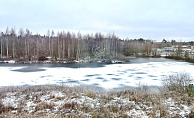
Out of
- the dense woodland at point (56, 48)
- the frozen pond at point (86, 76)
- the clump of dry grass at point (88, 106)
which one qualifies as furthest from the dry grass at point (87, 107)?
the dense woodland at point (56, 48)

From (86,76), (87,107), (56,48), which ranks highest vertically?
(56,48)

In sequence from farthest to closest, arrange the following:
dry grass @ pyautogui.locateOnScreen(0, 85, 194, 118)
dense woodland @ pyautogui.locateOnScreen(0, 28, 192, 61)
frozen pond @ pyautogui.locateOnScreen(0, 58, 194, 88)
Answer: dense woodland @ pyautogui.locateOnScreen(0, 28, 192, 61)
frozen pond @ pyautogui.locateOnScreen(0, 58, 194, 88)
dry grass @ pyautogui.locateOnScreen(0, 85, 194, 118)

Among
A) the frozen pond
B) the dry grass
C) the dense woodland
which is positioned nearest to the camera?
the dry grass

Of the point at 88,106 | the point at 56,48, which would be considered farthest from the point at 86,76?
the point at 56,48

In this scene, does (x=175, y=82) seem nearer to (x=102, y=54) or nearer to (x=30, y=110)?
(x=30, y=110)

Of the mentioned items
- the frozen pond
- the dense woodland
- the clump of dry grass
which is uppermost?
the dense woodland

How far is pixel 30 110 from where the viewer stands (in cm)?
543

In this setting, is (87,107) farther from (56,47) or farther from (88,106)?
(56,47)

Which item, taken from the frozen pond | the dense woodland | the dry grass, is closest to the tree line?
the dense woodland

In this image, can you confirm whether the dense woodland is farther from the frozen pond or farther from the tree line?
the frozen pond

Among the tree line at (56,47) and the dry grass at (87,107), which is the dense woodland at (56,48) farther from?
the dry grass at (87,107)

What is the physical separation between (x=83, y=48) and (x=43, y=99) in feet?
115

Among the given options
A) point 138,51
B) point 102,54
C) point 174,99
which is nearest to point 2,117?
point 174,99

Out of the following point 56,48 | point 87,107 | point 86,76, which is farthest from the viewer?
point 56,48
